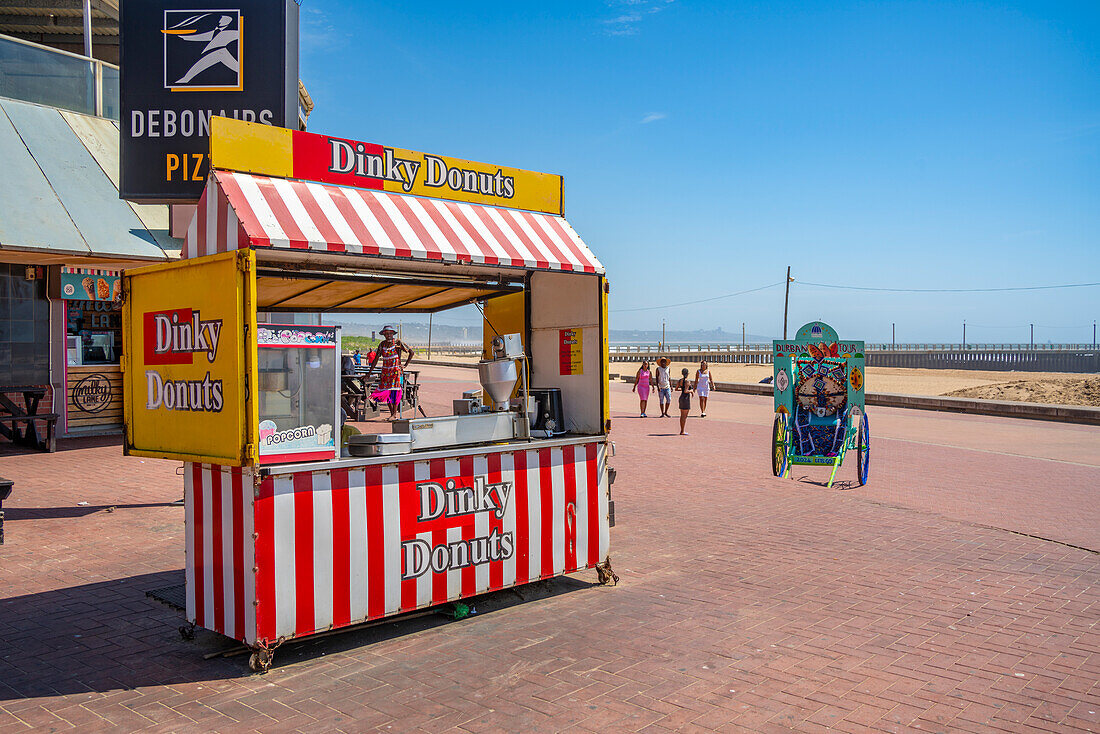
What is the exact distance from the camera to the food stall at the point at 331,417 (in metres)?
4.96

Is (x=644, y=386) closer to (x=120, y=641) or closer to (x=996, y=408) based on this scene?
(x=996, y=408)

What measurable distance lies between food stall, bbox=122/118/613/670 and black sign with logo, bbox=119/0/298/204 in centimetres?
317

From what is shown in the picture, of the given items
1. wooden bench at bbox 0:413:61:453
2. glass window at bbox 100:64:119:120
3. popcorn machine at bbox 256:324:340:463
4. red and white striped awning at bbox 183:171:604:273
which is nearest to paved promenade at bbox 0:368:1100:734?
popcorn machine at bbox 256:324:340:463

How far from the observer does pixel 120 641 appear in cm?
550

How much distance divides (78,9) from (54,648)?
69.9ft

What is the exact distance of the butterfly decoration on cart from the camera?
1223 cm

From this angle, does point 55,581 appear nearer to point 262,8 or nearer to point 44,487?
point 44,487

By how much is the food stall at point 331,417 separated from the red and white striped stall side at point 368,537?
0.04 feet

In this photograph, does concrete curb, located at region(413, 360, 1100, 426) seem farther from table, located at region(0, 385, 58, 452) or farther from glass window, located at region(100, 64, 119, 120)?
glass window, located at region(100, 64, 119, 120)

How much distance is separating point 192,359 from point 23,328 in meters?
11.7

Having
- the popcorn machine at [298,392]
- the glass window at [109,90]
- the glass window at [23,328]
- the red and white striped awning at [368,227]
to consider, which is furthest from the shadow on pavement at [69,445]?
the popcorn machine at [298,392]

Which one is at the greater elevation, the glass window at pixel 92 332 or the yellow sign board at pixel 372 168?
the yellow sign board at pixel 372 168

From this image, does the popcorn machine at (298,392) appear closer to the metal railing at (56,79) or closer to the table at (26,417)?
the table at (26,417)

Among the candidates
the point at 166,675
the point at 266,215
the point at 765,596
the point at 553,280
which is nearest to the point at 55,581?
the point at 166,675
